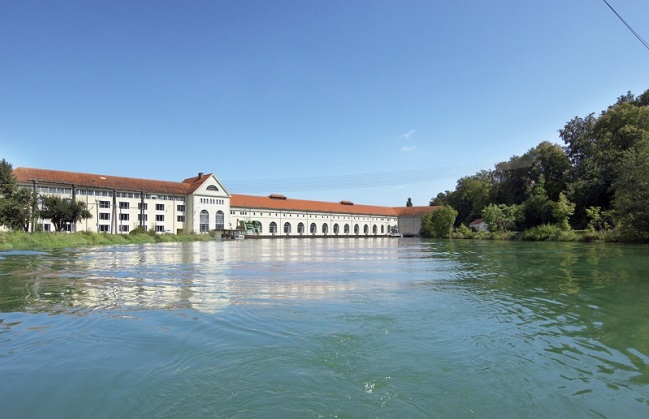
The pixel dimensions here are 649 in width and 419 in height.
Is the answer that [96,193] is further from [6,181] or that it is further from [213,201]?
[6,181]

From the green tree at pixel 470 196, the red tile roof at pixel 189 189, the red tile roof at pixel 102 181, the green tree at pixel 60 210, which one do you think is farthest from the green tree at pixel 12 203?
the green tree at pixel 470 196

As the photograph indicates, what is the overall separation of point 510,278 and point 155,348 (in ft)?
36.6

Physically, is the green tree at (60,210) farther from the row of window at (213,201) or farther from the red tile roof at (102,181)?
the row of window at (213,201)

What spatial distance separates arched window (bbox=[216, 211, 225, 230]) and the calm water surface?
59.8 m

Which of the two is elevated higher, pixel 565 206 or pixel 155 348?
pixel 565 206

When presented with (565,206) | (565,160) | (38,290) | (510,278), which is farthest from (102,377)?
(565,160)

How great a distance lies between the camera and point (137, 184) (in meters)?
62.5

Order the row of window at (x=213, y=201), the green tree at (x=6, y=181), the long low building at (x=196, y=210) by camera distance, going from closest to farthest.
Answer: the green tree at (x=6, y=181), the long low building at (x=196, y=210), the row of window at (x=213, y=201)

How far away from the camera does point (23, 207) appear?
34281 millimetres

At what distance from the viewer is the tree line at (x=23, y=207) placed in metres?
32.9

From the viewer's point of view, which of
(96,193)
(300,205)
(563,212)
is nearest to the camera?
(563,212)

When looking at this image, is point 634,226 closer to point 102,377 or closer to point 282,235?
point 102,377

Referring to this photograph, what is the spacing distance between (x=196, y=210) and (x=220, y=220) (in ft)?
17.2

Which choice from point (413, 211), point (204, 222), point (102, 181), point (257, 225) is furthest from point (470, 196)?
point (102, 181)
